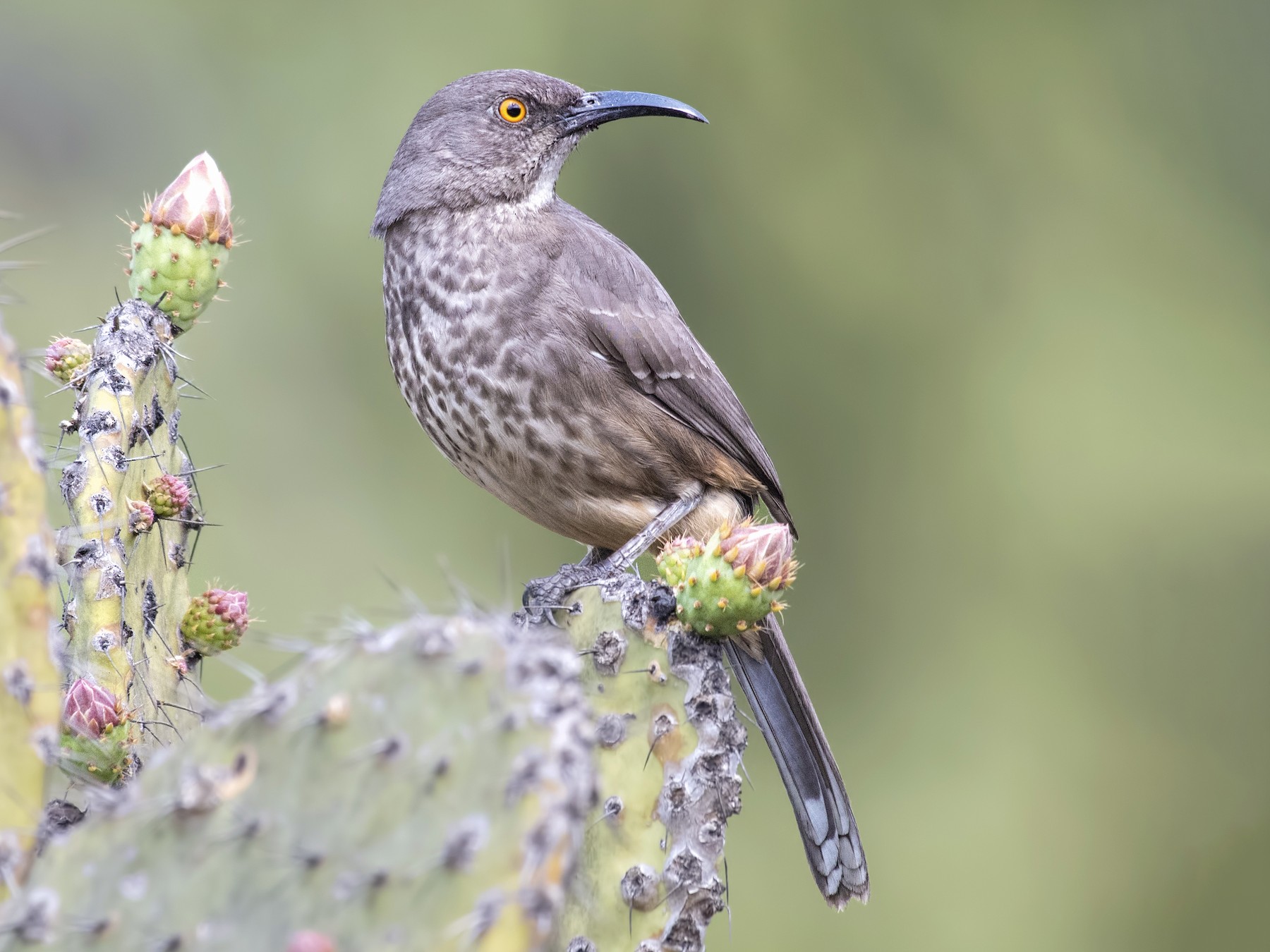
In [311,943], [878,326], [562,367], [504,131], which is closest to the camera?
[311,943]

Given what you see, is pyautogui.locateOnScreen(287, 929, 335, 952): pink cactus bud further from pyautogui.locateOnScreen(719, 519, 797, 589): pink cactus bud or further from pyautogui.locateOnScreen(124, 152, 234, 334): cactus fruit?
pyautogui.locateOnScreen(124, 152, 234, 334): cactus fruit

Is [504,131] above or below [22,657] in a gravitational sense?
above

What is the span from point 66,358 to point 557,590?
95 centimetres

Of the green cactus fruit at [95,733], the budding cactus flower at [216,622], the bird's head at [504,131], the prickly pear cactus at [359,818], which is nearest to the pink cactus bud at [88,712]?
the green cactus fruit at [95,733]

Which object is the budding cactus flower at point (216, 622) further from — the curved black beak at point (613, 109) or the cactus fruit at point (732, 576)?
Result: the curved black beak at point (613, 109)

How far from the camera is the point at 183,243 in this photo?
2.12 metres

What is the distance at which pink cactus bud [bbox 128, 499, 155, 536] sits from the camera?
200 centimetres

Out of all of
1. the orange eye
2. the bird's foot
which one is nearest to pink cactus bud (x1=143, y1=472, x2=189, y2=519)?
the bird's foot

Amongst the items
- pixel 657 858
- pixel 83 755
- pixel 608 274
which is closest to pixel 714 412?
pixel 608 274

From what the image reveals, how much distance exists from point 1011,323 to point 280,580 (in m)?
3.56

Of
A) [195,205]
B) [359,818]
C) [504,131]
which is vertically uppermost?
[504,131]

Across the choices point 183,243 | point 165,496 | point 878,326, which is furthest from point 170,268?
point 878,326

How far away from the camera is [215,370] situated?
5426 mm

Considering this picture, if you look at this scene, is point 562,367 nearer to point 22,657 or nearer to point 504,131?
point 504,131
